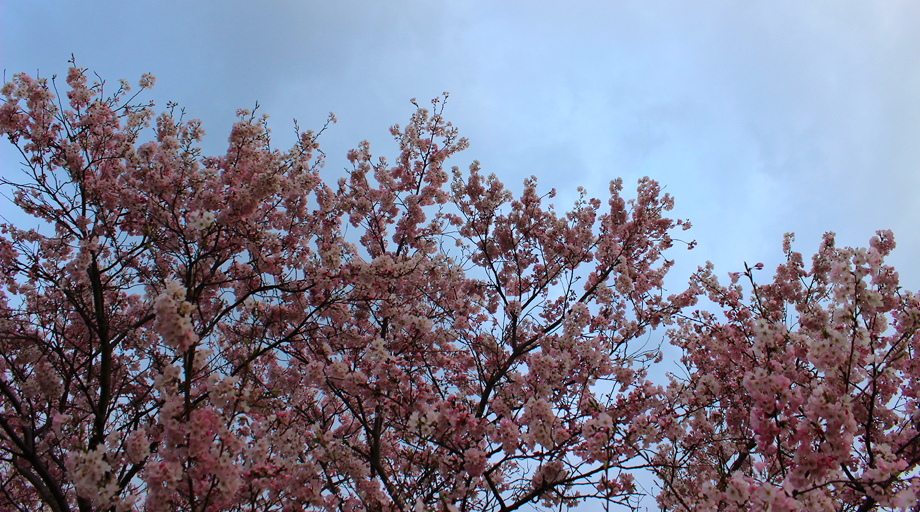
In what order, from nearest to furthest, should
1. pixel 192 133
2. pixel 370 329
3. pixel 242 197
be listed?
pixel 242 197
pixel 192 133
pixel 370 329

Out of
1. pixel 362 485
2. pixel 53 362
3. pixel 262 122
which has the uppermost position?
pixel 262 122

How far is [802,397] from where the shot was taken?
4.43 meters

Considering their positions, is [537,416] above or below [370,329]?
below

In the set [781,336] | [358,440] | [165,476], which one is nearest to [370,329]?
[358,440]

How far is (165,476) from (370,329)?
464 cm

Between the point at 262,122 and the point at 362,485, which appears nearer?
the point at 362,485

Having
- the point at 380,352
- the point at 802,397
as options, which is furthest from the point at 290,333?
the point at 802,397

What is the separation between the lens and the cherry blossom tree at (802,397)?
4.04m

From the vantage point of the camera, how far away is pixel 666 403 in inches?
266

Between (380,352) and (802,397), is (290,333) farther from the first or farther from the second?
(802,397)

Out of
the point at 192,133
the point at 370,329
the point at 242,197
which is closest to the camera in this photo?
the point at 242,197

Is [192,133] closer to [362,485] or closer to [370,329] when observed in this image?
[370,329]

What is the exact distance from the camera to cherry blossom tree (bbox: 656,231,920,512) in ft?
13.3

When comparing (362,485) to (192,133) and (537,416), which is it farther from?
(192,133)
